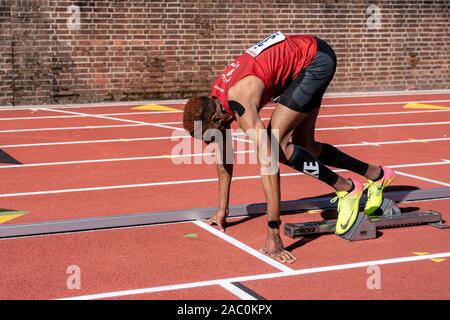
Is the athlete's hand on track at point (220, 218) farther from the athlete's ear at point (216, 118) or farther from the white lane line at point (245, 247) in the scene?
the athlete's ear at point (216, 118)

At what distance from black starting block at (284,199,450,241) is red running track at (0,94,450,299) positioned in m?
0.08

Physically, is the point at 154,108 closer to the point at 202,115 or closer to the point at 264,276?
the point at 202,115

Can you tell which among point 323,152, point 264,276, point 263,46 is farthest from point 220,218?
point 263,46

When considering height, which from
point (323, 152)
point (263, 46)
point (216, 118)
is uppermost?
point (263, 46)

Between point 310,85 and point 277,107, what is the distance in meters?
0.31

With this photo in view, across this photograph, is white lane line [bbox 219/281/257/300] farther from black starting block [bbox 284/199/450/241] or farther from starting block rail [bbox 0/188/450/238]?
starting block rail [bbox 0/188/450/238]

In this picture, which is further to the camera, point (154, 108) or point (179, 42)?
point (179, 42)

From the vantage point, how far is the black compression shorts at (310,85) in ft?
19.6

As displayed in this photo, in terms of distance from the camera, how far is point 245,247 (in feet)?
20.1

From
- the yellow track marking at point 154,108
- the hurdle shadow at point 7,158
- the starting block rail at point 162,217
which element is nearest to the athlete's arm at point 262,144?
the starting block rail at point 162,217

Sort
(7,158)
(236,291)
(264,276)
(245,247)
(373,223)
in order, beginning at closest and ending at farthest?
(236,291)
(264,276)
(245,247)
(373,223)
(7,158)

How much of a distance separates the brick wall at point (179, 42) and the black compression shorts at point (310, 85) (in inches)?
441
